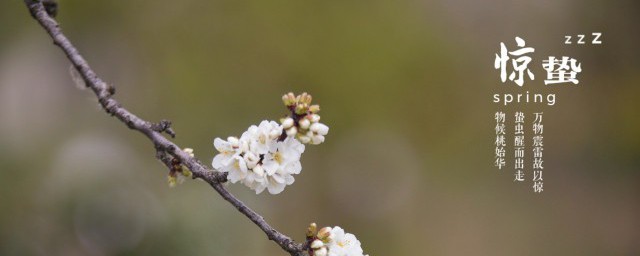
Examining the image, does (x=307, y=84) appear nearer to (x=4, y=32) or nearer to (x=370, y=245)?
(x=370, y=245)

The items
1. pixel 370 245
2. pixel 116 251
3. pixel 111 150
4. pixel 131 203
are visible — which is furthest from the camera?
pixel 370 245

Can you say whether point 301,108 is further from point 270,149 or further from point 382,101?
point 382,101

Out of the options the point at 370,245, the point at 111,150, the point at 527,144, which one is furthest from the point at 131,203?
the point at 527,144

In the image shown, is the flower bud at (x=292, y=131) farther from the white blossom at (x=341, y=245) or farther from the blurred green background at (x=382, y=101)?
the blurred green background at (x=382, y=101)

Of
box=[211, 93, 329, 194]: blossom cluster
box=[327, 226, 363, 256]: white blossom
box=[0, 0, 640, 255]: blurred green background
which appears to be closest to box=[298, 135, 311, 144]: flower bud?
box=[211, 93, 329, 194]: blossom cluster

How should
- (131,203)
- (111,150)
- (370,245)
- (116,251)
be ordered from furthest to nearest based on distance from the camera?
(370,245) → (111,150) → (131,203) → (116,251)

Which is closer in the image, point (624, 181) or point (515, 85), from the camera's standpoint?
point (515, 85)

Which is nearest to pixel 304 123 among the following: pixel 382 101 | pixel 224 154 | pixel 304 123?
pixel 304 123
